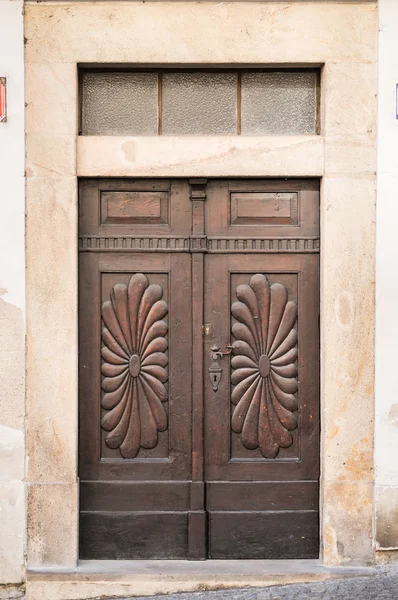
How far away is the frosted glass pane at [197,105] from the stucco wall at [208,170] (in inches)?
7.5

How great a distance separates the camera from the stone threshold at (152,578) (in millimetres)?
6355

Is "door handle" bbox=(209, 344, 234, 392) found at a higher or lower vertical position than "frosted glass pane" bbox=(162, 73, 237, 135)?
lower

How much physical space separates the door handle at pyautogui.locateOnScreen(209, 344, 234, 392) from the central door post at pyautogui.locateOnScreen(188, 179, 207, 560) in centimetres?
8

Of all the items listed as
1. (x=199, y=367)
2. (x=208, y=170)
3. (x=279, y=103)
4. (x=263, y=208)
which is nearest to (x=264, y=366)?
(x=199, y=367)

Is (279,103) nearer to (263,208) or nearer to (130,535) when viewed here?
(263,208)

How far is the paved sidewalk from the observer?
20.1 ft

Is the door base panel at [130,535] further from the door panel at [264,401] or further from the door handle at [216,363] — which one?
the door handle at [216,363]

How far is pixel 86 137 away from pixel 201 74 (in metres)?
0.95

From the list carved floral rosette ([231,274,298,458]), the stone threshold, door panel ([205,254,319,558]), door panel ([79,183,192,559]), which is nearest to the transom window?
door panel ([79,183,192,559])

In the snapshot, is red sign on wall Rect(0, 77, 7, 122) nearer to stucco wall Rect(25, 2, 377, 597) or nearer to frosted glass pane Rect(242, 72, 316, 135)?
stucco wall Rect(25, 2, 377, 597)

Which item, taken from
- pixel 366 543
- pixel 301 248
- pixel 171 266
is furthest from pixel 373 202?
pixel 366 543

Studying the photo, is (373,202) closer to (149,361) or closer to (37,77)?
(149,361)

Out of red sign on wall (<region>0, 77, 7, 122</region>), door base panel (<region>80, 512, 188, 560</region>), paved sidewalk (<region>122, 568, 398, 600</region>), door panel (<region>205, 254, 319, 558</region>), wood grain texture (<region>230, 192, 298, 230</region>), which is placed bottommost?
paved sidewalk (<region>122, 568, 398, 600</region>)

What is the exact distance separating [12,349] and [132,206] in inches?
51.9
